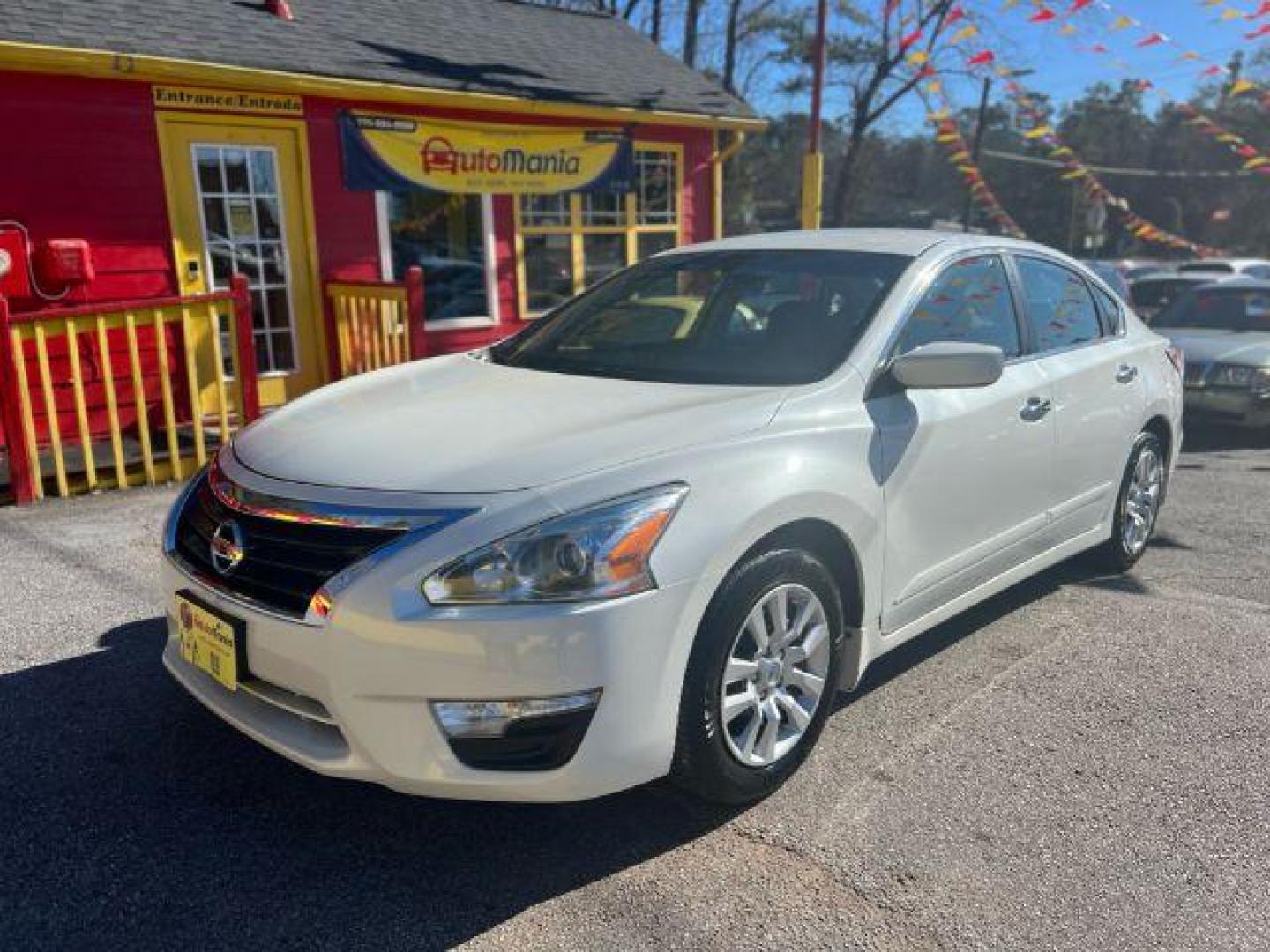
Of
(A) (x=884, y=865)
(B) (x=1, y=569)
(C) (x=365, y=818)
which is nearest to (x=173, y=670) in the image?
A: (C) (x=365, y=818)

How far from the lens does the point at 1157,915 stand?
7.87 ft

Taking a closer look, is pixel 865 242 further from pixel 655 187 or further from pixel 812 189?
pixel 812 189

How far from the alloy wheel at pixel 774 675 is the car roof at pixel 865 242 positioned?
4.91ft

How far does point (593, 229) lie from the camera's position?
11.0 m

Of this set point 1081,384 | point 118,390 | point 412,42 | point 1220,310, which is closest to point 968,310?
point 1081,384

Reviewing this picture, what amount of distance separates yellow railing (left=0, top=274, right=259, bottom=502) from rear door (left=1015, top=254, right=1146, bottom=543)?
186 inches

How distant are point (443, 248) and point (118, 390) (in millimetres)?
3328

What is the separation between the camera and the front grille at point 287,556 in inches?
95.0

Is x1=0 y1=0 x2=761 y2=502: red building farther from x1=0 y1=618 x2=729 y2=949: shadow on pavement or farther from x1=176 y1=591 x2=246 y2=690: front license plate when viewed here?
x1=176 y1=591 x2=246 y2=690: front license plate

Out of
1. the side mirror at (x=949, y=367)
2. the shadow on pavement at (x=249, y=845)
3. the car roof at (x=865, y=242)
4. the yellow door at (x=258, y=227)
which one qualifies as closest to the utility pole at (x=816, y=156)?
the yellow door at (x=258, y=227)

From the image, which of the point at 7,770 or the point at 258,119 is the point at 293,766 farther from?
the point at 258,119

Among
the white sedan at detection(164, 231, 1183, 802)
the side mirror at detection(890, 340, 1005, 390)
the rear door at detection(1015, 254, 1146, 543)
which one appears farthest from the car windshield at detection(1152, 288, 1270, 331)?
the side mirror at detection(890, 340, 1005, 390)

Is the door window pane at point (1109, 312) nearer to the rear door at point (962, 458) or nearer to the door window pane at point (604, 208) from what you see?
the rear door at point (962, 458)

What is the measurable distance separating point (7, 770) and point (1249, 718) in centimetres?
388
